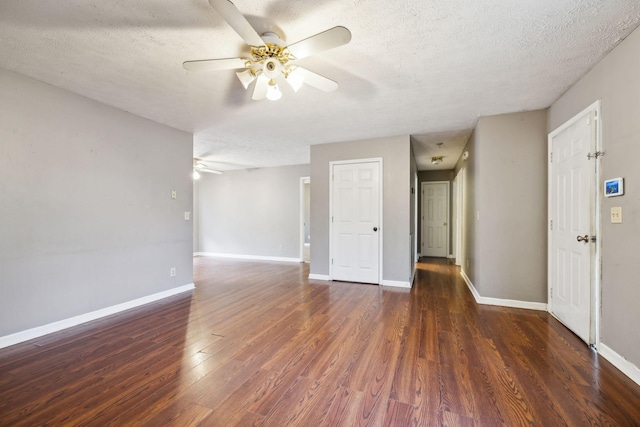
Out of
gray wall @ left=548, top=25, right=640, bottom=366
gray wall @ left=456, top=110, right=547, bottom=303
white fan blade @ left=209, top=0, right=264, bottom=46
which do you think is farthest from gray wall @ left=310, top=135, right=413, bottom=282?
white fan blade @ left=209, top=0, right=264, bottom=46

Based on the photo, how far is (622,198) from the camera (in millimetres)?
1969

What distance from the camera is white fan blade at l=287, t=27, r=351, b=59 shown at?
153cm

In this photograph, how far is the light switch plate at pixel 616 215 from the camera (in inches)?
78.1

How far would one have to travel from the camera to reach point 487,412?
60.6 inches

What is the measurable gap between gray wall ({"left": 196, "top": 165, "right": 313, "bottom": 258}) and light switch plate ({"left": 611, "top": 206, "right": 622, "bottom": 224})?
215 inches

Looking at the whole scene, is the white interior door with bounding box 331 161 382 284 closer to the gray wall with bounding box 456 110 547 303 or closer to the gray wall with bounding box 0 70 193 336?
the gray wall with bounding box 456 110 547 303

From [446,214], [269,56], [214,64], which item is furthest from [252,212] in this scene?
[269,56]

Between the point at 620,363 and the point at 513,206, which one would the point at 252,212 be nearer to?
the point at 513,206

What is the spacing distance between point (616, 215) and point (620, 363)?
108 cm

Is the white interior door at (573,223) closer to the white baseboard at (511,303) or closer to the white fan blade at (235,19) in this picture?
the white baseboard at (511,303)

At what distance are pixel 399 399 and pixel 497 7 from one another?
98.2 inches

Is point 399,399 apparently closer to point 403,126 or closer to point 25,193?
point 403,126

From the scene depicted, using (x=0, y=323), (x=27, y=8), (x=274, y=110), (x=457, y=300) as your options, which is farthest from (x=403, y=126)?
(x=0, y=323)

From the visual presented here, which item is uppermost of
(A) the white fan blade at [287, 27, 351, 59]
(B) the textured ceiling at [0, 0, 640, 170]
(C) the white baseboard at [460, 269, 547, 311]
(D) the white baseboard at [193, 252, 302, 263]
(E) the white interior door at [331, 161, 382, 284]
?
(B) the textured ceiling at [0, 0, 640, 170]
